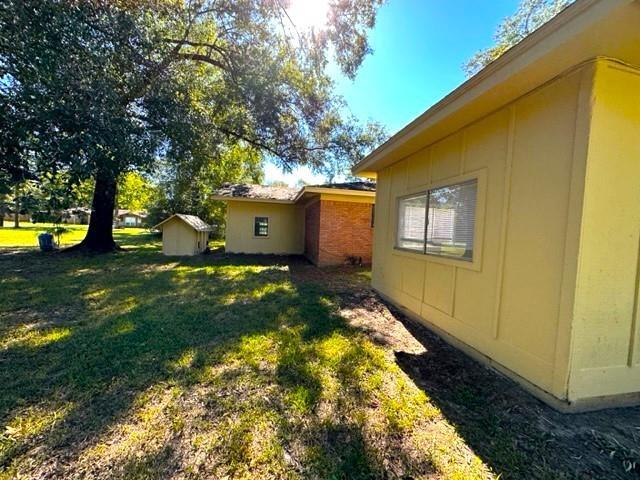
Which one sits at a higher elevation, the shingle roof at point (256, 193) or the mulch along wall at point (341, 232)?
the shingle roof at point (256, 193)

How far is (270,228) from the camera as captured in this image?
13633mm

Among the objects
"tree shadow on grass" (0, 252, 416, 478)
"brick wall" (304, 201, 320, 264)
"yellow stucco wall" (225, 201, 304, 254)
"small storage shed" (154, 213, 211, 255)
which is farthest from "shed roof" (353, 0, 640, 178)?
"small storage shed" (154, 213, 211, 255)

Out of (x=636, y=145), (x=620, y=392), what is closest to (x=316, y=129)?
(x=636, y=145)

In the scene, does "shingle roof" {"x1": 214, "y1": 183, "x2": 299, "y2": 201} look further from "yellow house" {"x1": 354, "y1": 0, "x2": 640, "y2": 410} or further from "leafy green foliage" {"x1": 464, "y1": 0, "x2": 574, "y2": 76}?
"yellow house" {"x1": 354, "y1": 0, "x2": 640, "y2": 410}

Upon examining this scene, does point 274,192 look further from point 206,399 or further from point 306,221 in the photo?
point 206,399

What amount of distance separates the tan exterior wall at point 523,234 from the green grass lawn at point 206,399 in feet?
3.73

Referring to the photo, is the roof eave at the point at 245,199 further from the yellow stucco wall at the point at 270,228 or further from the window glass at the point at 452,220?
the window glass at the point at 452,220

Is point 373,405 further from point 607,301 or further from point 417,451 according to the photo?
point 607,301

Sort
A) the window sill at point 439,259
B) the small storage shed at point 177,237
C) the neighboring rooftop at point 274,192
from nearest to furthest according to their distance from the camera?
the window sill at point 439,259 < the neighboring rooftop at point 274,192 < the small storage shed at point 177,237

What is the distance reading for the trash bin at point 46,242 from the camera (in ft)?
38.8

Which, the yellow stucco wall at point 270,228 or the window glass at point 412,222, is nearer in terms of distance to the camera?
the window glass at point 412,222

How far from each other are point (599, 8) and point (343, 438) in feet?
11.2

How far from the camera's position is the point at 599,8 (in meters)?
1.87

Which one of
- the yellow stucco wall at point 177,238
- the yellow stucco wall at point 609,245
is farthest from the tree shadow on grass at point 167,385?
the yellow stucco wall at point 177,238
